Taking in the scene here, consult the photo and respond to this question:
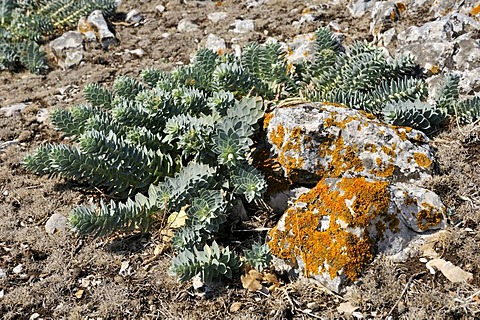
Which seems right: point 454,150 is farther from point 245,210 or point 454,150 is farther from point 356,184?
point 245,210

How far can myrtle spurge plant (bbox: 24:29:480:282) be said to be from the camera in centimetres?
328

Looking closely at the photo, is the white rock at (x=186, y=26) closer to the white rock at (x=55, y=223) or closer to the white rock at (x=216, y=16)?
the white rock at (x=216, y=16)

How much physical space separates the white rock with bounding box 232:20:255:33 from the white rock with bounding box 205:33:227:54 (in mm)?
387

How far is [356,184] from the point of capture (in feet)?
10.4

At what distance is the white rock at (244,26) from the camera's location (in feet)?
22.5

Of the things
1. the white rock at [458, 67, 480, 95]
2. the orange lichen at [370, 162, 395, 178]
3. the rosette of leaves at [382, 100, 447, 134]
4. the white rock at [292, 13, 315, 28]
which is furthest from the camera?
the white rock at [292, 13, 315, 28]

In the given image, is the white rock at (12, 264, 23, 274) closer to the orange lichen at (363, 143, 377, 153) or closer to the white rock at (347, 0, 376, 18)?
the orange lichen at (363, 143, 377, 153)

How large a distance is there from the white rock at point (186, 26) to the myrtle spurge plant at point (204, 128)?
2971 millimetres

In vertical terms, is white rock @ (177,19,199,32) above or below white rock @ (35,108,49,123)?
above

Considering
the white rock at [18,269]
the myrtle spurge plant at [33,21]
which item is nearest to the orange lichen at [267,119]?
the white rock at [18,269]

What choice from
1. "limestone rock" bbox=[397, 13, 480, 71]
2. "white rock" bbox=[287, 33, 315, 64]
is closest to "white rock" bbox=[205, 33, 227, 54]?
"white rock" bbox=[287, 33, 315, 64]

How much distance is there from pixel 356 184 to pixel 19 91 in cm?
492

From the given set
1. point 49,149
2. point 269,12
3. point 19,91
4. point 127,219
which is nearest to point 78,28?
point 19,91

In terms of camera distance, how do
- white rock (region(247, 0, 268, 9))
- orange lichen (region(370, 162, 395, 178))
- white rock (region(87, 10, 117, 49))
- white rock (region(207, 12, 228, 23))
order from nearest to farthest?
→ 1. orange lichen (region(370, 162, 395, 178))
2. white rock (region(87, 10, 117, 49))
3. white rock (region(207, 12, 228, 23))
4. white rock (region(247, 0, 268, 9))
